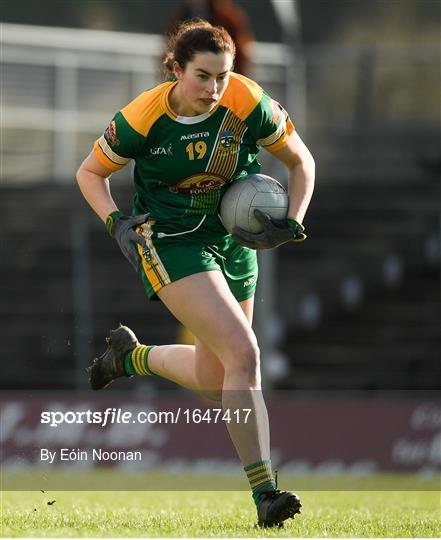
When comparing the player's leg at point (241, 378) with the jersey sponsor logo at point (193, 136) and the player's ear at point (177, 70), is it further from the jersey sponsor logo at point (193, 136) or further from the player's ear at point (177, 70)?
the player's ear at point (177, 70)

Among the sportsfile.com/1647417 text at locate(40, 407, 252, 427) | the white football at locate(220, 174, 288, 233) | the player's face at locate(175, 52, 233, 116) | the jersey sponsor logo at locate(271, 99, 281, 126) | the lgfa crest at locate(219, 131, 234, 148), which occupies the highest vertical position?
the player's face at locate(175, 52, 233, 116)

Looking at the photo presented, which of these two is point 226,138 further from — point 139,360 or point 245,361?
point 139,360

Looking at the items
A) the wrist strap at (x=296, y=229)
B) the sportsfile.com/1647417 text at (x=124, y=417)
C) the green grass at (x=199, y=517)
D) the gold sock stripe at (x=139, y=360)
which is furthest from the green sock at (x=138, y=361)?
the sportsfile.com/1647417 text at (x=124, y=417)

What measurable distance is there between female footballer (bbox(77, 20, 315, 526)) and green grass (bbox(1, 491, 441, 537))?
282 mm

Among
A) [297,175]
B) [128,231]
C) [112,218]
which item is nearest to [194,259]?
[128,231]

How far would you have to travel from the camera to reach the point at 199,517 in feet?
19.9

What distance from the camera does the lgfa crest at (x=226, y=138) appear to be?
587cm

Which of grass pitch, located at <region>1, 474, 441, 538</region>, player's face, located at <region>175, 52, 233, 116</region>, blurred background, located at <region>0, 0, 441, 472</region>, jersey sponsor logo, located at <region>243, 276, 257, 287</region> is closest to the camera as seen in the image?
grass pitch, located at <region>1, 474, 441, 538</region>

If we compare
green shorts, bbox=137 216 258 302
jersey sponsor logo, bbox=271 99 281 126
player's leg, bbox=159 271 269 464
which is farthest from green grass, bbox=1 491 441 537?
jersey sponsor logo, bbox=271 99 281 126

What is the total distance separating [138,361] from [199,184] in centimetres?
124

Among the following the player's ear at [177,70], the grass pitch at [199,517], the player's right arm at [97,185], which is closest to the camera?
the grass pitch at [199,517]

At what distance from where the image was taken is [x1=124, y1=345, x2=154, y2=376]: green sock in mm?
6824

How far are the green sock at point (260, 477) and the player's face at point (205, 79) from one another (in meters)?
1.53

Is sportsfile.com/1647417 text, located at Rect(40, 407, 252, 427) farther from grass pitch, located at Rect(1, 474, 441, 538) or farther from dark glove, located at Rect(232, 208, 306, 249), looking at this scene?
dark glove, located at Rect(232, 208, 306, 249)
